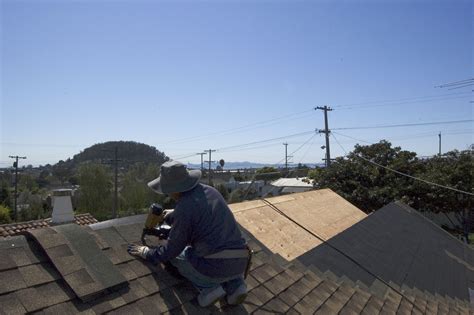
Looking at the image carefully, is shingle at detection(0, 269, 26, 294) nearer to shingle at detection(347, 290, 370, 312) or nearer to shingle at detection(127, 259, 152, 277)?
shingle at detection(127, 259, 152, 277)

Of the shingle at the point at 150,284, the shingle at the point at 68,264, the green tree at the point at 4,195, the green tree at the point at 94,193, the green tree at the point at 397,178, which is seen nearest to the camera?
the shingle at the point at 68,264

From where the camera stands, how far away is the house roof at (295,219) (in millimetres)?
5855

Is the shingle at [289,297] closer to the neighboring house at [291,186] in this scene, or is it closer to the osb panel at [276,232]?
the osb panel at [276,232]

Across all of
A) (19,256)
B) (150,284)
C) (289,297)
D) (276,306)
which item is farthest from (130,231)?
(289,297)

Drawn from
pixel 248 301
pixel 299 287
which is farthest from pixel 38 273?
pixel 299 287

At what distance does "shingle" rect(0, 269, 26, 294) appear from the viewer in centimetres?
216

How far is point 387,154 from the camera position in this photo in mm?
26766

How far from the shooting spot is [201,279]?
288 cm

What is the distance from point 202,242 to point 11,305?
1222mm

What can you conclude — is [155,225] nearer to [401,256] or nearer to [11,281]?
[11,281]

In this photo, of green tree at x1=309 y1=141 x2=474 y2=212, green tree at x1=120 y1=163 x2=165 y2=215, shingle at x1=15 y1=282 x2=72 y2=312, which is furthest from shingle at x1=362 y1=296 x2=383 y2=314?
green tree at x1=120 y1=163 x2=165 y2=215

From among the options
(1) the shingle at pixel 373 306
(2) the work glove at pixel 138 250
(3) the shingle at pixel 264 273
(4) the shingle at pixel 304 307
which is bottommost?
(1) the shingle at pixel 373 306

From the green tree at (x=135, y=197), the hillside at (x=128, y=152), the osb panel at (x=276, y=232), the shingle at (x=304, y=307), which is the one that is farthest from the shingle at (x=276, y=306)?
the hillside at (x=128, y=152)

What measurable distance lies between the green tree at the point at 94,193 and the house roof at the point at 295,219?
38.7 metres
